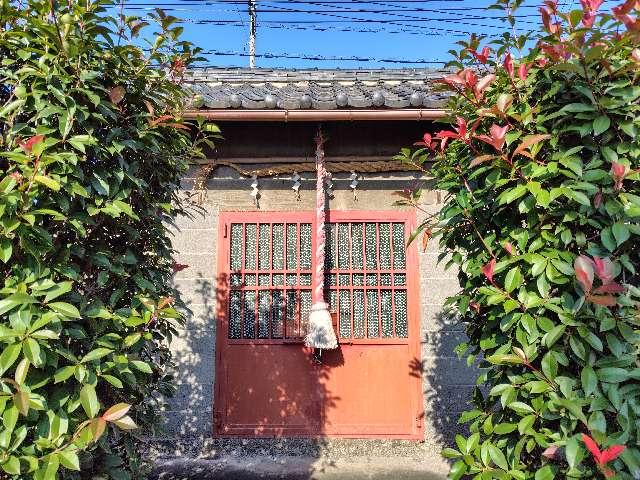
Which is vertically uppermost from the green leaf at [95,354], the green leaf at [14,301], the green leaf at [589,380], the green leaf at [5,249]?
the green leaf at [5,249]

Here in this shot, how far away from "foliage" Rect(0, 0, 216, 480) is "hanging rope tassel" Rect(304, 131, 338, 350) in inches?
85.8

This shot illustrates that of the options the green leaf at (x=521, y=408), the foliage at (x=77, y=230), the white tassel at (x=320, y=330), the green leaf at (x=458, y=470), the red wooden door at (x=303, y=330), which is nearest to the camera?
the foliage at (x=77, y=230)

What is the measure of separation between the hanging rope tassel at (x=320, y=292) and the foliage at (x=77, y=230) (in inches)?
85.8

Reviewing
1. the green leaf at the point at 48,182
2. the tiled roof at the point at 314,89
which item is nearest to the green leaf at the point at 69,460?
the green leaf at the point at 48,182

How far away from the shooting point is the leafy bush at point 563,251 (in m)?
1.89

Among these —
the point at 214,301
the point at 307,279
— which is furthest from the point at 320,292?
the point at 214,301

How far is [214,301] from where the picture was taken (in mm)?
4996

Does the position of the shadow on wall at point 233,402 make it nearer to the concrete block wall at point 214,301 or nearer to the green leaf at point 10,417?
the concrete block wall at point 214,301

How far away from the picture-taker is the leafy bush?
1887 mm

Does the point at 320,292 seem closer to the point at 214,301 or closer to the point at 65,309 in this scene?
the point at 214,301

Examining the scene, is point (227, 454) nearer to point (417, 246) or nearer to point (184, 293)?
point (184, 293)

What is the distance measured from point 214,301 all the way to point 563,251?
12.2ft

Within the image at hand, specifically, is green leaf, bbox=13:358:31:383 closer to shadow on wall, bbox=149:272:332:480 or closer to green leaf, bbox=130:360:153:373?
green leaf, bbox=130:360:153:373

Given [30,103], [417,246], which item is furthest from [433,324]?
[30,103]
